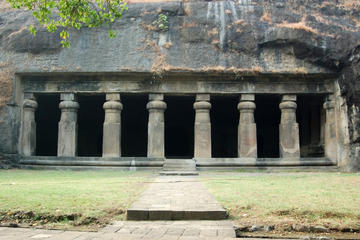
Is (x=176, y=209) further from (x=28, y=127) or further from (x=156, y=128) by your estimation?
(x=28, y=127)

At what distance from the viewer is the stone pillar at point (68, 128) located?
46.0 feet

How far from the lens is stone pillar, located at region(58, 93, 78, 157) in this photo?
1402cm

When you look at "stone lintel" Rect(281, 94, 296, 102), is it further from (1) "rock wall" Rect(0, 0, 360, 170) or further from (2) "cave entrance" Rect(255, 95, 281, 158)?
(2) "cave entrance" Rect(255, 95, 281, 158)

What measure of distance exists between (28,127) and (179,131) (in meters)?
8.57

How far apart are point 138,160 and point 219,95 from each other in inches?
164

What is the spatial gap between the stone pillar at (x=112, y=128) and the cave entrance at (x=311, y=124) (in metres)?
8.39

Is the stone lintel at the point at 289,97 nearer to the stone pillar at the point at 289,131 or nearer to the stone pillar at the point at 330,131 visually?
the stone pillar at the point at 289,131

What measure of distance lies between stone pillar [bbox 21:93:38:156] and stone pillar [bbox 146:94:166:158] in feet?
15.6

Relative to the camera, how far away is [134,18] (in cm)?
1402

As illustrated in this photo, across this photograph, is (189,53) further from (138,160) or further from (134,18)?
(138,160)

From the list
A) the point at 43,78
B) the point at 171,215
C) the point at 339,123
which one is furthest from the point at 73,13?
the point at 339,123

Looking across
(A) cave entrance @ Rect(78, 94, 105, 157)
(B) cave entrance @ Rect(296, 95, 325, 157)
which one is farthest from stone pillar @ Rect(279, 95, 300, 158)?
(A) cave entrance @ Rect(78, 94, 105, 157)

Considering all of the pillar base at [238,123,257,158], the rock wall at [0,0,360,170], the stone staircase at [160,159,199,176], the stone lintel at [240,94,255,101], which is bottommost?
the stone staircase at [160,159,199,176]

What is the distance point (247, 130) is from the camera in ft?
45.9
